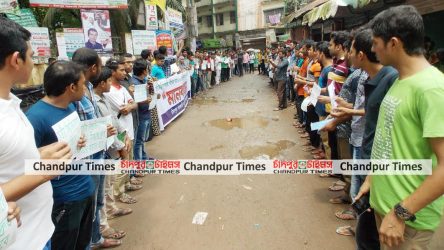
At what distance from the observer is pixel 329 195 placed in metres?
4.11

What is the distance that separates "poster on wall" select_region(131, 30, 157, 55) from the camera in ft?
30.7

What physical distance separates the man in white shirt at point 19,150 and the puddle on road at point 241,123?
6.37 metres

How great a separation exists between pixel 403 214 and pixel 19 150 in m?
1.88

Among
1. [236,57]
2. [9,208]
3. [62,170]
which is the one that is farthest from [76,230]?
[236,57]

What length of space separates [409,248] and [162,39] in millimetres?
10277

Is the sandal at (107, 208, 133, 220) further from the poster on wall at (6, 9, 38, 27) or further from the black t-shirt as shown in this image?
the poster on wall at (6, 9, 38, 27)

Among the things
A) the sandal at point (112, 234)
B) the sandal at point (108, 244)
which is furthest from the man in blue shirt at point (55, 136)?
the sandal at point (112, 234)

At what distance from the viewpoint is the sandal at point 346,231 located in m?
3.20

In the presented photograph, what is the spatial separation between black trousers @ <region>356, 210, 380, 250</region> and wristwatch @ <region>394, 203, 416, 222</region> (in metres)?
0.58

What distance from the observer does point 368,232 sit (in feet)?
6.89

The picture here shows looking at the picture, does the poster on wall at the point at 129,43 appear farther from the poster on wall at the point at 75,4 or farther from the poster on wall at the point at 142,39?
the poster on wall at the point at 75,4

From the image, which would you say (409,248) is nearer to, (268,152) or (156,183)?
(156,183)

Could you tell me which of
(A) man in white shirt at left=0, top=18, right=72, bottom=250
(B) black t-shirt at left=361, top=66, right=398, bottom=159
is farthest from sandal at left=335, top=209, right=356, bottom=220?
(A) man in white shirt at left=0, top=18, right=72, bottom=250
